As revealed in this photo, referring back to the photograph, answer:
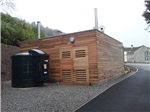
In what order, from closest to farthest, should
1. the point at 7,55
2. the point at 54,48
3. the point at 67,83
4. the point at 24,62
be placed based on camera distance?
the point at 24,62, the point at 67,83, the point at 54,48, the point at 7,55

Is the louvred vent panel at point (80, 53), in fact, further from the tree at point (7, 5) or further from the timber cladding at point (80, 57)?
the tree at point (7, 5)

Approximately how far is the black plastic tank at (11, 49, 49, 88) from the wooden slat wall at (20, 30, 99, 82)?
4.39 ft

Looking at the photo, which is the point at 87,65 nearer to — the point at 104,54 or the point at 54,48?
the point at 104,54

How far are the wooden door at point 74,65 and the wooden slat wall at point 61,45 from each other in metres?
0.26

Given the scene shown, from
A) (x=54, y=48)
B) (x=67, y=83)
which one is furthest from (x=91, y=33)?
(x=67, y=83)

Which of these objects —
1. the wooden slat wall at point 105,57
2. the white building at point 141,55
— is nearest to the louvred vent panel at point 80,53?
the wooden slat wall at point 105,57

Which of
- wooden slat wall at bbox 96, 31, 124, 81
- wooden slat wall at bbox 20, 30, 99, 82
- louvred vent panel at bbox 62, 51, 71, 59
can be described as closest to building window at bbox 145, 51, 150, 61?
wooden slat wall at bbox 96, 31, 124, 81

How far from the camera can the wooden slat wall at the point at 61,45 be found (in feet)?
25.5

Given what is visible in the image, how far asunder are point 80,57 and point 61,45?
5.46ft

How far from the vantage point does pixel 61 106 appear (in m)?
4.22

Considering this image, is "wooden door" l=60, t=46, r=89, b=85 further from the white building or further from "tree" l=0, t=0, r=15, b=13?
the white building

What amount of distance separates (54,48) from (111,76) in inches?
182

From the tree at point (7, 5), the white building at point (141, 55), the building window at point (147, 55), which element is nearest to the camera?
the tree at point (7, 5)

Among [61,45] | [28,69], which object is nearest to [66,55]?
[61,45]
